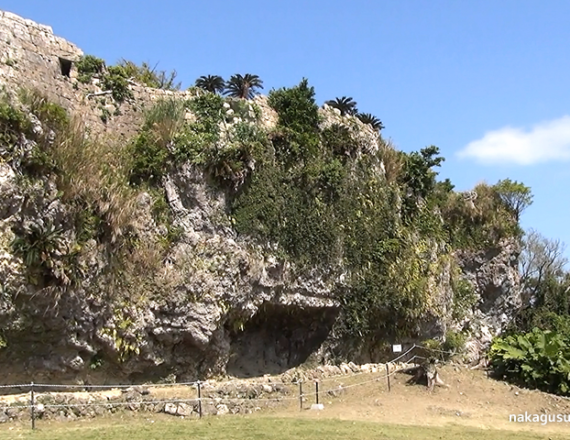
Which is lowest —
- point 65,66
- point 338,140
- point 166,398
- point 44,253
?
point 166,398

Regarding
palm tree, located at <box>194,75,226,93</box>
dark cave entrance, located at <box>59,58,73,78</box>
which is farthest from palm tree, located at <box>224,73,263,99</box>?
dark cave entrance, located at <box>59,58,73,78</box>

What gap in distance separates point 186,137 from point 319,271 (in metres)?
5.27

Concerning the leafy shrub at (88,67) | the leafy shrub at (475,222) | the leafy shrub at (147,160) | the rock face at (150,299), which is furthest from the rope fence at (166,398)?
the leafy shrub at (475,222)

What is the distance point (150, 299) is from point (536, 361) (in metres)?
9.86

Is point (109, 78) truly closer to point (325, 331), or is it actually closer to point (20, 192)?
Result: point (20, 192)

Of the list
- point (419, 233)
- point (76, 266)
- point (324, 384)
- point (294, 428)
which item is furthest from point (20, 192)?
point (419, 233)

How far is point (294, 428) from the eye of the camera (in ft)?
33.1

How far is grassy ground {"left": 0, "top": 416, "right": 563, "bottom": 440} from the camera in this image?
29.9 ft

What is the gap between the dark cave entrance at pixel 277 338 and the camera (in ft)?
56.0

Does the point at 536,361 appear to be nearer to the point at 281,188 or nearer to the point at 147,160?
the point at 281,188

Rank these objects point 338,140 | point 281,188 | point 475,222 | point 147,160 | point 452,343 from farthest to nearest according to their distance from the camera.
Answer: point 475,222
point 452,343
point 338,140
point 281,188
point 147,160

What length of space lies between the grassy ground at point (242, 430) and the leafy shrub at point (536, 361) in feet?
14.9

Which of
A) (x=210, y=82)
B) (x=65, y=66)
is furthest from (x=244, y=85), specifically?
(x=65, y=66)

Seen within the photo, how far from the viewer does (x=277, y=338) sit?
18078 mm
